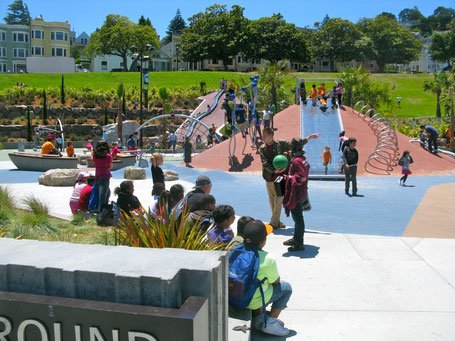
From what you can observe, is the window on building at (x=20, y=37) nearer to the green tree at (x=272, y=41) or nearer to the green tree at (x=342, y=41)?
the green tree at (x=272, y=41)

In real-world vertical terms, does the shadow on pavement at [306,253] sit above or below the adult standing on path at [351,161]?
below

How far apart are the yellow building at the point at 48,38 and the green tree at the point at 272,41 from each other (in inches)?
1167

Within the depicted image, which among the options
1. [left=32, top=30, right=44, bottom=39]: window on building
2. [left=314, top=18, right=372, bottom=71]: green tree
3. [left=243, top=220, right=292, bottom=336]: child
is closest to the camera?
[left=243, top=220, right=292, bottom=336]: child

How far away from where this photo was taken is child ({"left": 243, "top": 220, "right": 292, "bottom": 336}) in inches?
177

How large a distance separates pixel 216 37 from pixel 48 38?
27446 millimetres

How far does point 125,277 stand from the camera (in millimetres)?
3068

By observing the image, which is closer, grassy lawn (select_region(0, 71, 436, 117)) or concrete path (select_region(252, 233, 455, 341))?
concrete path (select_region(252, 233, 455, 341))

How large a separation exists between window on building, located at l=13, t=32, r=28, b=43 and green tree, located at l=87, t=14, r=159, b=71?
37.5 feet

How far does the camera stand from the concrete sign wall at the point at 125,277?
3.07m

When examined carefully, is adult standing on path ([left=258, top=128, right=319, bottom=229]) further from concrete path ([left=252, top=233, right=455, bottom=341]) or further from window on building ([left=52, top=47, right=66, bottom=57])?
window on building ([left=52, top=47, right=66, bottom=57])

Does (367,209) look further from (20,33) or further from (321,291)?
(20,33)

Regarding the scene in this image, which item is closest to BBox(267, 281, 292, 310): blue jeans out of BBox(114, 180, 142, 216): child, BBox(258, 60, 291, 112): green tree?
BBox(114, 180, 142, 216): child

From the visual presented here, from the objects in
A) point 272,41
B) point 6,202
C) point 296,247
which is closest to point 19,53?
point 272,41

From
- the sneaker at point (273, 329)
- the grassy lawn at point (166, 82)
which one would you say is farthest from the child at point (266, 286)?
the grassy lawn at point (166, 82)
